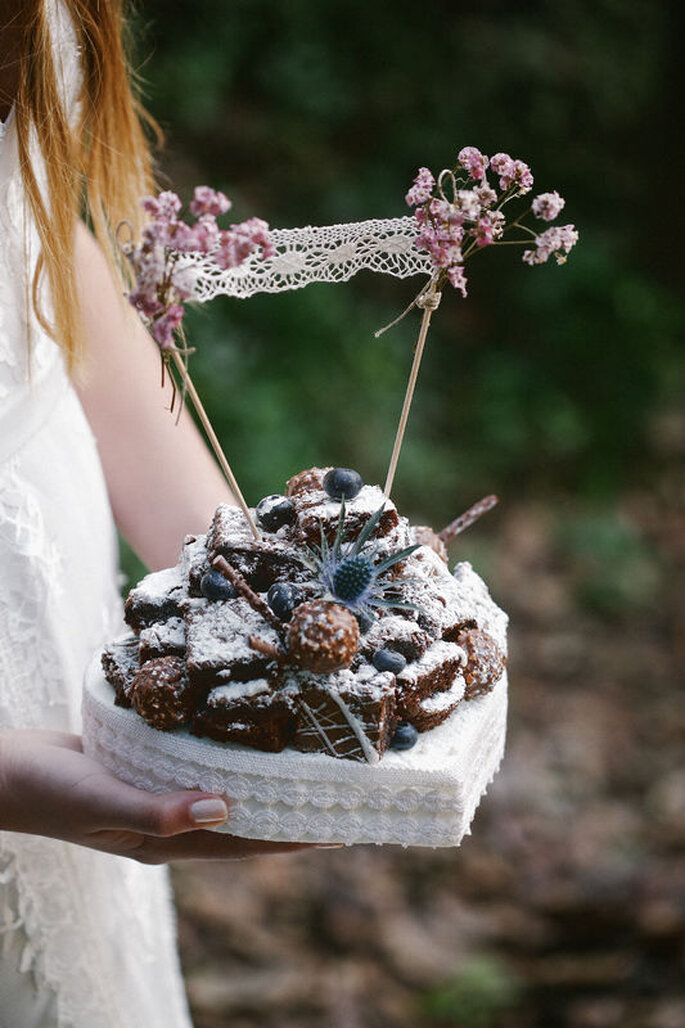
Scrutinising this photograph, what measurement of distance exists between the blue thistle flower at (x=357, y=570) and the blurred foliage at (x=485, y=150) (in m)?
2.74

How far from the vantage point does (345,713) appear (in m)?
0.98

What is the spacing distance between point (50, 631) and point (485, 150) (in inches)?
131

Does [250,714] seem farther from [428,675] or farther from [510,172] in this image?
[510,172]

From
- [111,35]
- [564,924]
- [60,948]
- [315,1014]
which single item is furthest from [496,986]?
[111,35]

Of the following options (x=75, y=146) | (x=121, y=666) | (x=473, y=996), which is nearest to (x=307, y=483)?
(x=121, y=666)

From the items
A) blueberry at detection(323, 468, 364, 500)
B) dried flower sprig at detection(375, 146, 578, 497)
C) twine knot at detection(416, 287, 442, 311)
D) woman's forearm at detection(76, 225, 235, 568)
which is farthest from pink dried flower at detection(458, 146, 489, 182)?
woman's forearm at detection(76, 225, 235, 568)

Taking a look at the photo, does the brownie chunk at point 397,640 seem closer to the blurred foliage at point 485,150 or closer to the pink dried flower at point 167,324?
the pink dried flower at point 167,324

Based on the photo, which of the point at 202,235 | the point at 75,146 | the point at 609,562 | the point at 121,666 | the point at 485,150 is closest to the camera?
the point at 202,235

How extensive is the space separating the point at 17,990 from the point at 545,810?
5.87 feet

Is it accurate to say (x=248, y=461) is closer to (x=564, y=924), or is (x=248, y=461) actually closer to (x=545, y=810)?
(x=545, y=810)

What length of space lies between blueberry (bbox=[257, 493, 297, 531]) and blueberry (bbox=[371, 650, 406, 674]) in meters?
0.18

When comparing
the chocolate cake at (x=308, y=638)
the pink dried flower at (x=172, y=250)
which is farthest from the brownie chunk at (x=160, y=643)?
the pink dried flower at (x=172, y=250)

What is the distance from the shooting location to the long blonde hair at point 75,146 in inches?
45.9

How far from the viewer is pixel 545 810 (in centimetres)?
285
